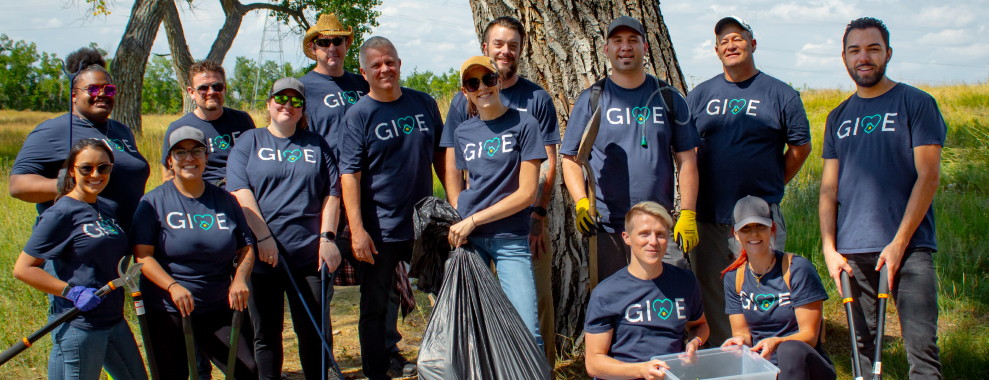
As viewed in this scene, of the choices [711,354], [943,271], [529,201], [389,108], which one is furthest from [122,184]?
[943,271]

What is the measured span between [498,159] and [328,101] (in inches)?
49.8

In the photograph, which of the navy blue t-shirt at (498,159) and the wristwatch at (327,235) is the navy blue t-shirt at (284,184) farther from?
the navy blue t-shirt at (498,159)

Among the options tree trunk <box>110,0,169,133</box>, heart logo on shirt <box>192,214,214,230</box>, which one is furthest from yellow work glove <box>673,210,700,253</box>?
tree trunk <box>110,0,169,133</box>

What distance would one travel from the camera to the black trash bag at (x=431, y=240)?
11.3 feet

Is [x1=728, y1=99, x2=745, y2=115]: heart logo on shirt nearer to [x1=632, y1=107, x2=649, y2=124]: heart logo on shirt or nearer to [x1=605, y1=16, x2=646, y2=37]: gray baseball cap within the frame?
[x1=632, y1=107, x2=649, y2=124]: heart logo on shirt

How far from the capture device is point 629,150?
135 inches

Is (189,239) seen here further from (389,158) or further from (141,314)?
(389,158)

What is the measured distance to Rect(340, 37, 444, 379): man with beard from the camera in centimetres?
370

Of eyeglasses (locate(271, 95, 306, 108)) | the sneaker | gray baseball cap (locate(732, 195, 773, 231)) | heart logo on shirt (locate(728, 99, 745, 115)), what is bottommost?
the sneaker

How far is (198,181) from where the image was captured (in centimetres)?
333

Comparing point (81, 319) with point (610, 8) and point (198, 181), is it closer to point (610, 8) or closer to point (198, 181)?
point (198, 181)

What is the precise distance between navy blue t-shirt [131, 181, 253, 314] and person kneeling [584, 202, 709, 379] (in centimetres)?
163

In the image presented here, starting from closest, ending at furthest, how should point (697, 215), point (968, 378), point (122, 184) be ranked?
point (122, 184) < point (697, 215) < point (968, 378)

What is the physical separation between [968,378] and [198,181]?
4063mm
